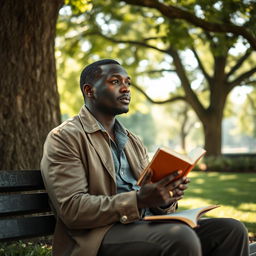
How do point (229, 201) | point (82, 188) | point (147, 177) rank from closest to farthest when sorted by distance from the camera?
point (147, 177) → point (82, 188) → point (229, 201)

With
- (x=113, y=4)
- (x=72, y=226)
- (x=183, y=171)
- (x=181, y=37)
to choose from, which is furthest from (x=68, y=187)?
(x=113, y=4)

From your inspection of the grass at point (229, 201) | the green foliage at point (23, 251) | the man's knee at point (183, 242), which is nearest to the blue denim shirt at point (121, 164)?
the man's knee at point (183, 242)

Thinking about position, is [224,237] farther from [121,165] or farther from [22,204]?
[22,204]

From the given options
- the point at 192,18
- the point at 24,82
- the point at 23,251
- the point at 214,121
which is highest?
the point at 192,18

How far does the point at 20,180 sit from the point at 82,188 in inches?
21.0

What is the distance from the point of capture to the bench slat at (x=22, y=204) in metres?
2.96

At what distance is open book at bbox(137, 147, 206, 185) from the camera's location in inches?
97.8

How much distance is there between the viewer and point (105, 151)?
305cm

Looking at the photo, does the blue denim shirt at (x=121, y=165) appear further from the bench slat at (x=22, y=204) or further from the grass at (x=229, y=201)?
the grass at (x=229, y=201)

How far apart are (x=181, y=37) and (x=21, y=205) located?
6910 millimetres

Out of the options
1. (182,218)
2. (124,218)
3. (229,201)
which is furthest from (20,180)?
(229,201)

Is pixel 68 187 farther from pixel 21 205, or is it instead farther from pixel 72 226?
pixel 21 205

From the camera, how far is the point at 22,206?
304 centimetres

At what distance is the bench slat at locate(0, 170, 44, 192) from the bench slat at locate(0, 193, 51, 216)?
6cm
